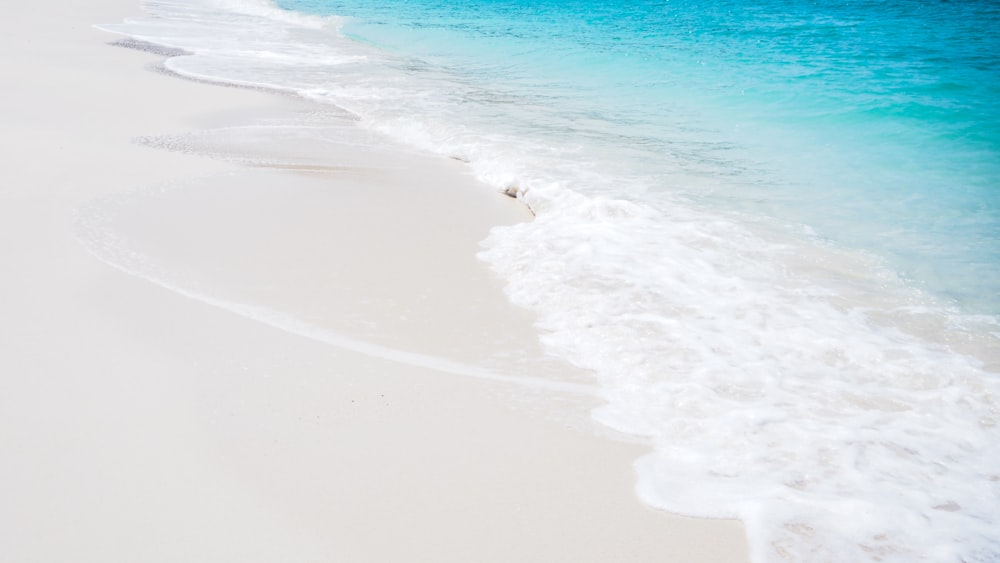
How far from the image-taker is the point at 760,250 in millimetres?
5898

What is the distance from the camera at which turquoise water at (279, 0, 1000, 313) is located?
7043mm

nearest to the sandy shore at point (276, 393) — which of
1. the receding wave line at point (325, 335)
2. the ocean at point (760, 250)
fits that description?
the receding wave line at point (325, 335)

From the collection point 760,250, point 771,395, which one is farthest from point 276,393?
point 760,250

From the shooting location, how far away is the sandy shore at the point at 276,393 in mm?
2693

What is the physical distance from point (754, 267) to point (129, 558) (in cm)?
451

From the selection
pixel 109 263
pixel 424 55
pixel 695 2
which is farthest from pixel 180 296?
pixel 695 2

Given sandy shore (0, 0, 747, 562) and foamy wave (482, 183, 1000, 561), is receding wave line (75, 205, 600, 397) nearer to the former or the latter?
sandy shore (0, 0, 747, 562)

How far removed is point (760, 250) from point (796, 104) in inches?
293

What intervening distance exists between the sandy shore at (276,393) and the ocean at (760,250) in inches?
15.0

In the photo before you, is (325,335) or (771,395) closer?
(771,395)

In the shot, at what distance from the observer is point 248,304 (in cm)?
440

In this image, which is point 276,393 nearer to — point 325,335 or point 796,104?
point 325,335

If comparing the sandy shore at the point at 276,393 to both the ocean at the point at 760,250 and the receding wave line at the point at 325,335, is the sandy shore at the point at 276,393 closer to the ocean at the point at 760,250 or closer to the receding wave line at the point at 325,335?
the receding wave line at the point at 325,335

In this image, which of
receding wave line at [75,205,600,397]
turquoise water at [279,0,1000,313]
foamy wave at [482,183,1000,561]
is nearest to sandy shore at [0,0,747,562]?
receding wave line at [75,205,600,397]
